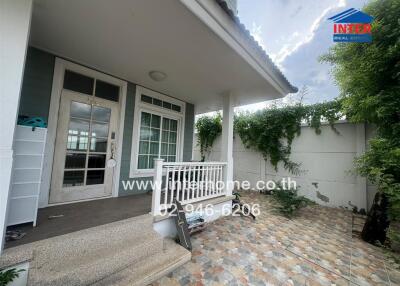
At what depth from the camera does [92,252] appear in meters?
1.73

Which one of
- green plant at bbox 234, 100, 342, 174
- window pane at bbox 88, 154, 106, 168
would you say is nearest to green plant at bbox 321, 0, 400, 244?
green plant at bbox 234, 100, 342, 174

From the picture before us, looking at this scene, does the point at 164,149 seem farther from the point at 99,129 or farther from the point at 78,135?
the point at 78,135

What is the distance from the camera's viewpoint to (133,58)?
2650mm

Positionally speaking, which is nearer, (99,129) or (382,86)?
(382,86)

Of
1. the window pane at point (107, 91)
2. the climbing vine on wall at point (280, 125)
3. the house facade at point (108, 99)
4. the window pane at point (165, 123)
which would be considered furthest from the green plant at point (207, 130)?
the window pane at point (107, 91)

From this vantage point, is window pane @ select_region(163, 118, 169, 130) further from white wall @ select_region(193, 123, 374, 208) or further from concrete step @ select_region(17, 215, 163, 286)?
white wall @ select_region(193, 123, 374, 208)

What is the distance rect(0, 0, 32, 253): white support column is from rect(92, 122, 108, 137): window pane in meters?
1.72

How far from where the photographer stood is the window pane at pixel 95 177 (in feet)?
9.86

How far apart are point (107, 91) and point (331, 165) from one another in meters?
5.89

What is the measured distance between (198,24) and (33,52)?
2.54m

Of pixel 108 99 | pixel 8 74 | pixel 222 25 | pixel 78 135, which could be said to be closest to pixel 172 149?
pixel 108 99

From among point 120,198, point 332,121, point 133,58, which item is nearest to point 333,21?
point 332,121

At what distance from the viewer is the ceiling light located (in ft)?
10.2

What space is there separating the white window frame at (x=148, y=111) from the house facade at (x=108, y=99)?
3 centimetres
